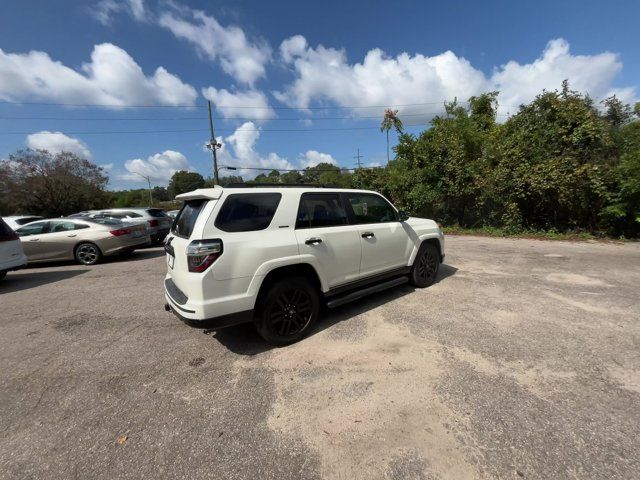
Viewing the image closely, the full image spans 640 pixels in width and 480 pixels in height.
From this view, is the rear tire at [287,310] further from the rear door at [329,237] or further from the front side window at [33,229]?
the front side window at [33,229]

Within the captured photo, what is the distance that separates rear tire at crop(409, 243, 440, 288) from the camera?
4.96 m

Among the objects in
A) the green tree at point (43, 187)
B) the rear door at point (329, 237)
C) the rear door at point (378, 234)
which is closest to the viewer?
the rear door at point (329, 237)

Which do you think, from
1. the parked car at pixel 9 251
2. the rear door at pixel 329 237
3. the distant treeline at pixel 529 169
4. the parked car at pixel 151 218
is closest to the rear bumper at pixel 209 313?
the rear door at pixel 329 237

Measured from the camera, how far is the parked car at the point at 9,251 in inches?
247

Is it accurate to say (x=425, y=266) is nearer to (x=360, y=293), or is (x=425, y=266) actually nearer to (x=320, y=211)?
(x=360, y=293)

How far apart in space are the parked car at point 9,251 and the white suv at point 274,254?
566 centimetres

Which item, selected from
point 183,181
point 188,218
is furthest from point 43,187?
point 183,181

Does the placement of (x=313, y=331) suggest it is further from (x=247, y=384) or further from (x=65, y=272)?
(x=65, y=272)

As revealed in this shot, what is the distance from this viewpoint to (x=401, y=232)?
459 centimetres

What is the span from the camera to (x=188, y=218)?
3.21 metres

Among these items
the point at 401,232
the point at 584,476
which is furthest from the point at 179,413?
the point at 401,232

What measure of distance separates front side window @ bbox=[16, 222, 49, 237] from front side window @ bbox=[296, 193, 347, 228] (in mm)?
9447

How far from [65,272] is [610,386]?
10650 mm

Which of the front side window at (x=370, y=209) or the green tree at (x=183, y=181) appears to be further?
the green tree at (x=183, y=181)
